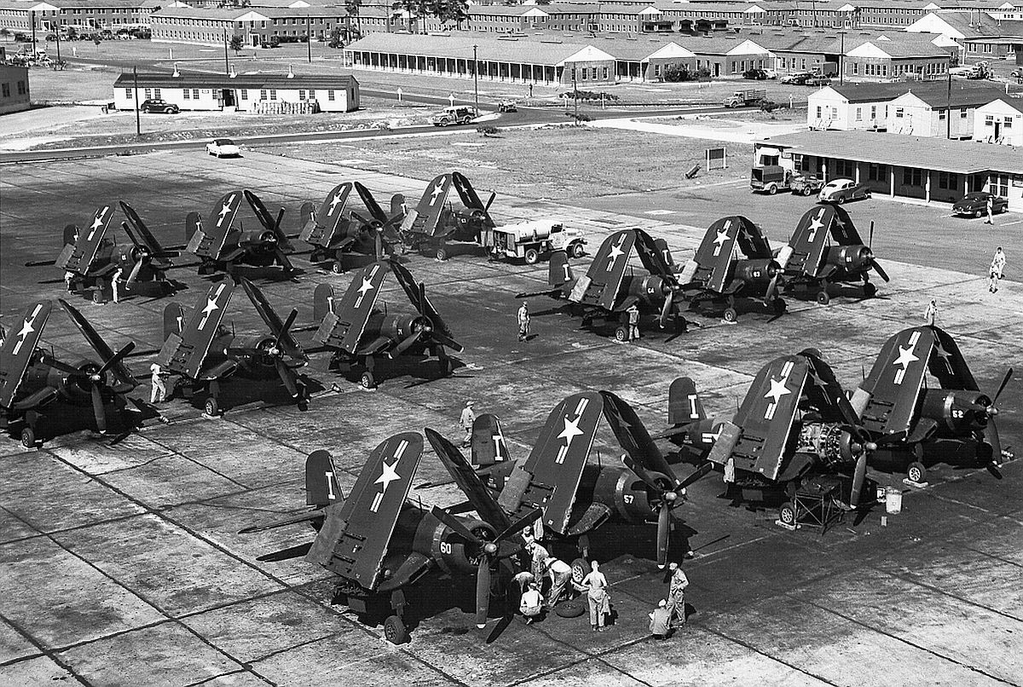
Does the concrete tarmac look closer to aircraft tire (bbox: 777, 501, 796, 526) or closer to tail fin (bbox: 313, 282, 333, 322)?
aircraft tire (bbox: 777, 501, 796, 526)

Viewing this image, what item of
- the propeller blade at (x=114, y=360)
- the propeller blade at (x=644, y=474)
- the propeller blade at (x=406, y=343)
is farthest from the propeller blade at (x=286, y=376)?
the propeller blade at (x=644, y=474)

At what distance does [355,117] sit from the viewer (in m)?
145

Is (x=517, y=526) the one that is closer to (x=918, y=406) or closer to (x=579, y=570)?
(x=579, y=570)

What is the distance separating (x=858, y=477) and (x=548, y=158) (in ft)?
259

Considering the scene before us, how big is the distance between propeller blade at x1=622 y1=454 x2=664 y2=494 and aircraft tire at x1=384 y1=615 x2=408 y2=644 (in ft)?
Result: 22.8

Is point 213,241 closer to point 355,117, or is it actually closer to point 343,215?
point 343,215

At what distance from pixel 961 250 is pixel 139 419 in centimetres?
4716

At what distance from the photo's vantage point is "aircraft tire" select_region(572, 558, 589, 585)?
32.1 m

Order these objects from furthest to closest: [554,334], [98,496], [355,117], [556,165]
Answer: [355,117]
[556,165]
[554,334]
[98,496]

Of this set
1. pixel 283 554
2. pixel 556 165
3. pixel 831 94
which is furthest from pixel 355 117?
pixel 283 554

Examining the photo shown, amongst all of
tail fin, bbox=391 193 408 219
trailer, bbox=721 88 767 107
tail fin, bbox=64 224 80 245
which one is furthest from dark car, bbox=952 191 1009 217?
trailer, bbox=721 88 767 107

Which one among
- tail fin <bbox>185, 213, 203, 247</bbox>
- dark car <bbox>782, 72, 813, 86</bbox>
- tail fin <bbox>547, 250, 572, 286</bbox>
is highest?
dark car <bbox>782, 72, 813, 86</bbox>

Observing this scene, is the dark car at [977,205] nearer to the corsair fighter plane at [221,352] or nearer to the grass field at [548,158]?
the grass field at [548,158]

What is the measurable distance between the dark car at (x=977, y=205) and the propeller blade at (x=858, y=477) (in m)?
52.7
